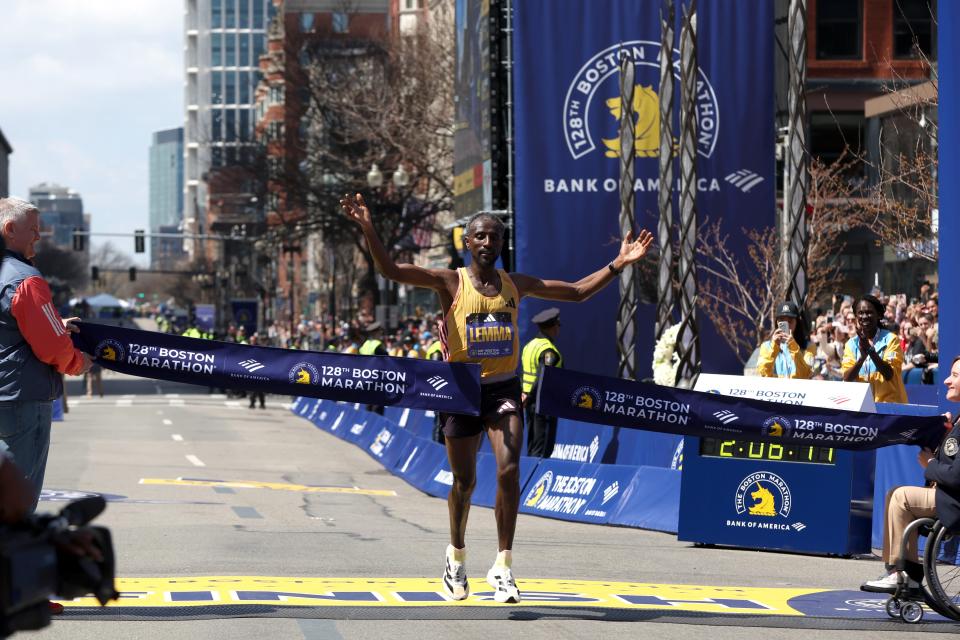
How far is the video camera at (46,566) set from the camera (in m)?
4.02

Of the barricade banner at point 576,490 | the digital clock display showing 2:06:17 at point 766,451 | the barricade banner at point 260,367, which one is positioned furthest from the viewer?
the barricade banner at point 576,490

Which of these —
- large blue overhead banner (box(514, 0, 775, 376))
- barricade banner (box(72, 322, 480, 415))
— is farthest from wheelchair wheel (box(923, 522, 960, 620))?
large blue overhead banner (box(514, 0, 775, 376))

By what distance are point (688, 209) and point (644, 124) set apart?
10246 millimetres

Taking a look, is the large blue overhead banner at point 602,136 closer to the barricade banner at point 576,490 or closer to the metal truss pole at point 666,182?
the metal truss pole at point 666,182

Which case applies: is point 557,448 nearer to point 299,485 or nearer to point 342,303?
point 299,485

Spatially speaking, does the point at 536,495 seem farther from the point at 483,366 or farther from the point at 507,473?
the point at 507,473


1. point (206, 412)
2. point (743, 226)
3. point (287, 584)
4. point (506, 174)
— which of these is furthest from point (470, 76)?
point (287, 584)

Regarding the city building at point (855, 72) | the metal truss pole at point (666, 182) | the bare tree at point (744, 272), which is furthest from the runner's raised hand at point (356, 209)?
the city building at point (855, 72)

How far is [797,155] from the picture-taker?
18.8 meters

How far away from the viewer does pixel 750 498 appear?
1216 centimetres

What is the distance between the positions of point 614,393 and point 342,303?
76.4 metres

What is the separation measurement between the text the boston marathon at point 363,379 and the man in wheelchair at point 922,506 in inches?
112

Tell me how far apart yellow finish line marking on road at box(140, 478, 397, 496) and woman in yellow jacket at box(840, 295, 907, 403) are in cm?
593

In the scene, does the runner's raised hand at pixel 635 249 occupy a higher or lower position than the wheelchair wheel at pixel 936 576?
higher
